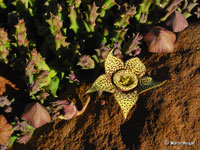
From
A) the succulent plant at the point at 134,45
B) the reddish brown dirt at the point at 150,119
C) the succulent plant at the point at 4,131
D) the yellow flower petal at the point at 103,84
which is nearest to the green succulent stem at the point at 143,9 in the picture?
the succulent plant at the point at 134,45

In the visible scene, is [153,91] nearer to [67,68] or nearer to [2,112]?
[67,68]

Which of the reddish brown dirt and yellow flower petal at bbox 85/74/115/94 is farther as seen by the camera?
yellow flower petal at bbox 85/74/115/94

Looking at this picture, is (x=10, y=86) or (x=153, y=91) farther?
(x=10, y=86)

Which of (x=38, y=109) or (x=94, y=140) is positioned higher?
(x=38, y=109)

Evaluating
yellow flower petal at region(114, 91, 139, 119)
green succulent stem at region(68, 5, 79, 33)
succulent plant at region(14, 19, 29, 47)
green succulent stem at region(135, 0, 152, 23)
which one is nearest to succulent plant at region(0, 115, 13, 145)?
succulent plant at region(14, 19, 29, 47)

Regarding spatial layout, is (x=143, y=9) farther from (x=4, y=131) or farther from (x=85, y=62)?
(x=4, y=131)

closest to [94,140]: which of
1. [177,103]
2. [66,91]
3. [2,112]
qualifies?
[66,91]

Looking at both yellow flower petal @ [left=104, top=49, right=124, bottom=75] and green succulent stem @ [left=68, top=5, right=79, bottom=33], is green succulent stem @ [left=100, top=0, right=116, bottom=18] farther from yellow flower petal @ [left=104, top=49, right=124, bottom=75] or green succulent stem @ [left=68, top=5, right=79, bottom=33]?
yellow flower petal @ [left=104, top=49, right=124, bottom=75]
